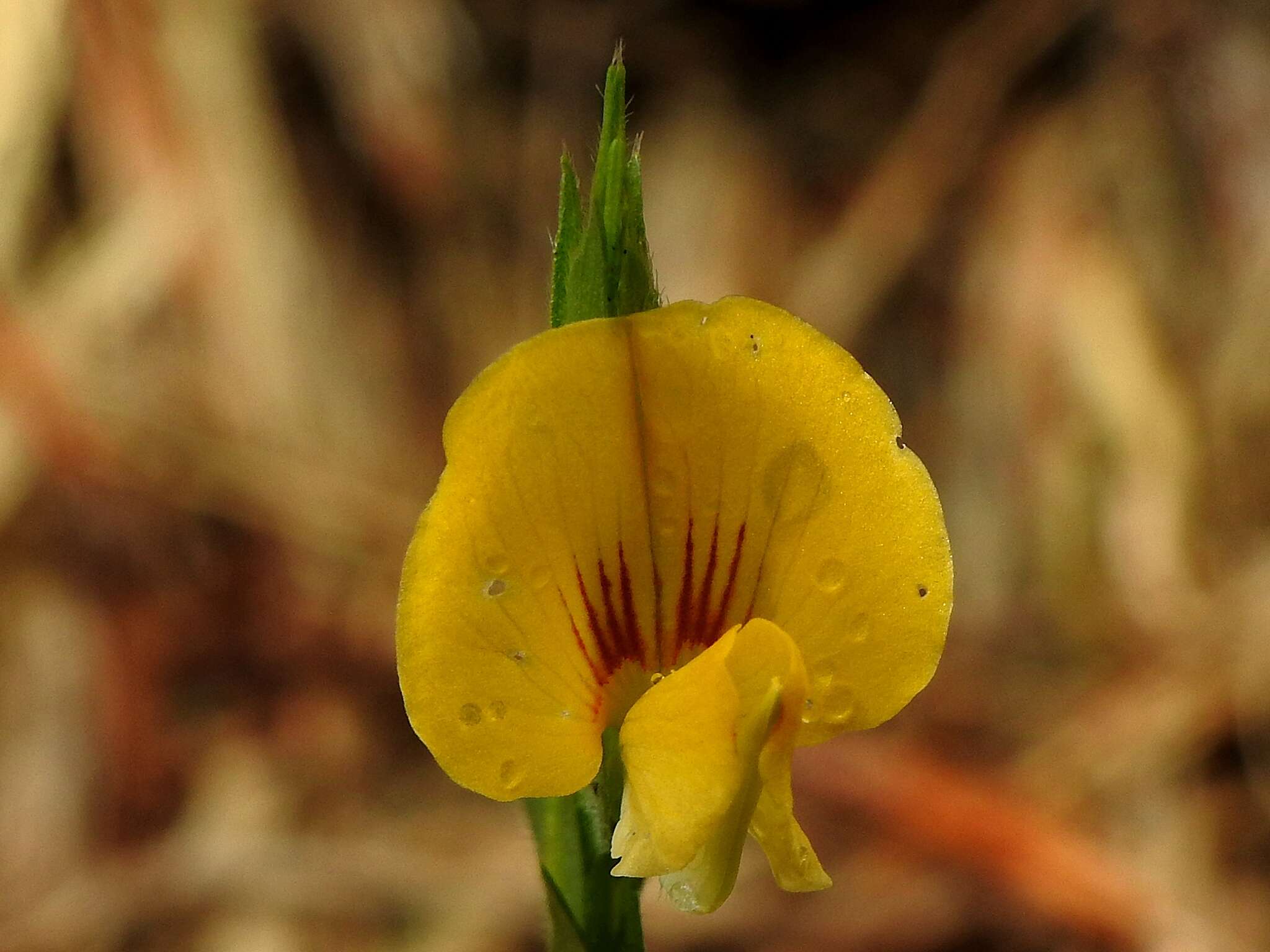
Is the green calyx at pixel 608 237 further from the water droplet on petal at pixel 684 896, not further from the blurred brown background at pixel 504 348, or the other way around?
the blurred brown background at pixel 504 348

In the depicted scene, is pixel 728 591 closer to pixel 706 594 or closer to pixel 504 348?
pixel 706 594

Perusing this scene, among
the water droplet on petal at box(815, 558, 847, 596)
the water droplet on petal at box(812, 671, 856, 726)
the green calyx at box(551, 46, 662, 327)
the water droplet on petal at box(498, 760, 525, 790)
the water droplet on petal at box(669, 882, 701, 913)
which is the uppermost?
the green calyx at box(551, 46, 662, 327)

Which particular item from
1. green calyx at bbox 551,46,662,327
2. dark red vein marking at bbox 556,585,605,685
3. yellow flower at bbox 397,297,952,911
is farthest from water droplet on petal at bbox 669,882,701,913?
green calyx at bbox 551,46,662,327

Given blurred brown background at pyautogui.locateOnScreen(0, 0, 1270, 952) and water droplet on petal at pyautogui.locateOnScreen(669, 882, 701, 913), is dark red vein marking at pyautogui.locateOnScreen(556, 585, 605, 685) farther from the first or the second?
blurred brown background at pyautogui.locateOnScreen(0, 0, 1270, 952)

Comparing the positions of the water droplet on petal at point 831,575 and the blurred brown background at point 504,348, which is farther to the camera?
the blurred brown background at point 504,348

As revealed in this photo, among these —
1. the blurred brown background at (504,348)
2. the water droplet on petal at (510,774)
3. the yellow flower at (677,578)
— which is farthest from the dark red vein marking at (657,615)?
the blurred brown background at (504,348)
